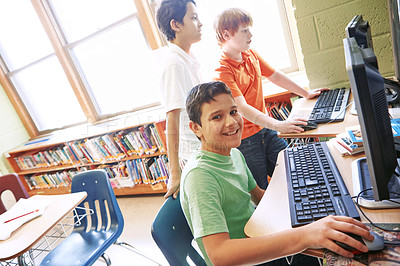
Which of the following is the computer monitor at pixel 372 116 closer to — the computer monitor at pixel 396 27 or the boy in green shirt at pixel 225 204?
the boy in green shirt at pixel 225 204

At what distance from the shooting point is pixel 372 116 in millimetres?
596

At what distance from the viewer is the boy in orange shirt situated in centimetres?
155

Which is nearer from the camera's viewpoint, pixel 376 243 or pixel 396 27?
pixel 376 243

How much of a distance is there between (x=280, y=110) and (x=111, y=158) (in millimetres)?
1985

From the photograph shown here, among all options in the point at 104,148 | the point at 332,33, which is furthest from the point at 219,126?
the point at 104,148

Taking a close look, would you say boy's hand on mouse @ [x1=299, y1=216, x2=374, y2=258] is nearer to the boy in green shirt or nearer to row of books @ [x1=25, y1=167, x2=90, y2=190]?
the boy in green shirt

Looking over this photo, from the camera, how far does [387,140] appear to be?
66 centimetres

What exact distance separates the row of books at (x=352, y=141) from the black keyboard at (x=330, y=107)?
9.4 inches

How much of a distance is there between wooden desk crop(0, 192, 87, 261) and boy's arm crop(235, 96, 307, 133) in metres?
1.24

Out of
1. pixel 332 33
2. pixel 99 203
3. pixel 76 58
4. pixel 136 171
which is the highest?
pixel 76 58

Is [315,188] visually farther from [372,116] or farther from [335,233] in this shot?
[372,116]

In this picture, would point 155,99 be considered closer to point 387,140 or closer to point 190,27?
point 190,27

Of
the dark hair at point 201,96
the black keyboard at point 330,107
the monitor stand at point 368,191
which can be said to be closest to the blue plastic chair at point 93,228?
the dark hair at point 201,96

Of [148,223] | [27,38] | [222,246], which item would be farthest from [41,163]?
[222,246]
